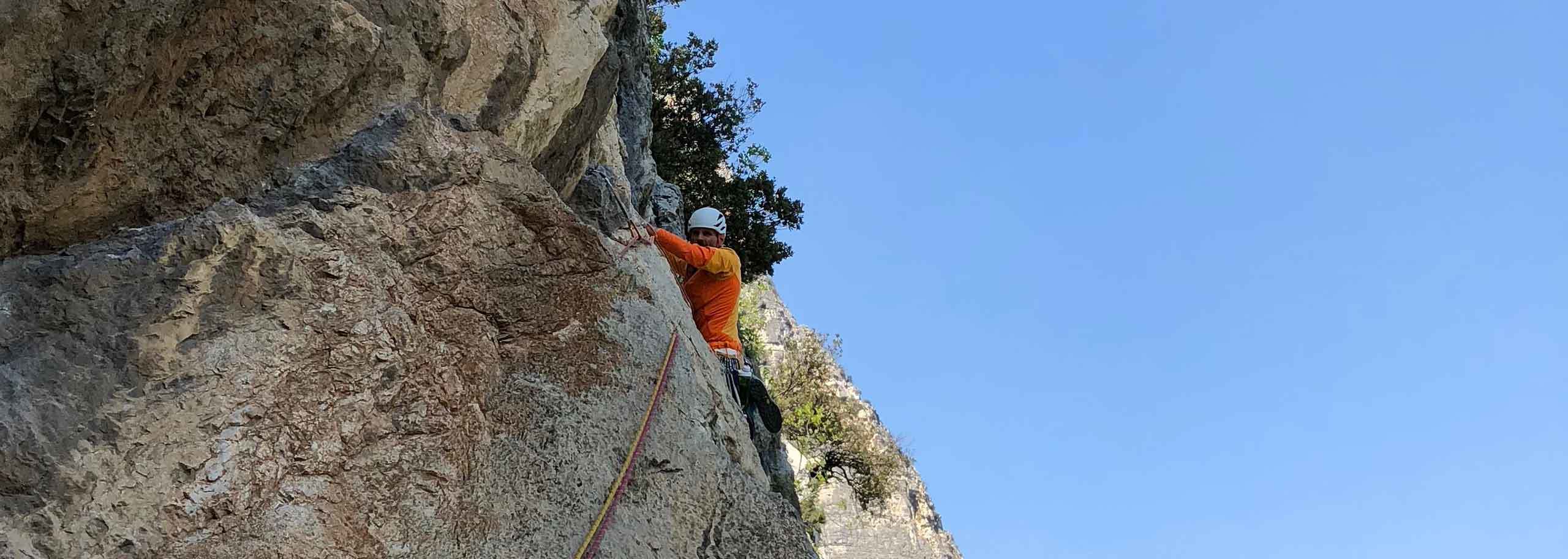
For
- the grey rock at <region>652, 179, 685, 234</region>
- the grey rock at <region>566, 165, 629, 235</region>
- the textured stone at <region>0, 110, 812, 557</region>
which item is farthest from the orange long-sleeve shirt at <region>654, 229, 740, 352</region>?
the grey rock at <region>652, 179, 685, 234</region>

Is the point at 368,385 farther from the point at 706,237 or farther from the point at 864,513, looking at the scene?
the point at 864,513

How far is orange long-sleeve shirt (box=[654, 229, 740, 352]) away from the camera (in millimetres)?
9664

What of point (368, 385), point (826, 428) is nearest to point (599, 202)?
point (368, 385)

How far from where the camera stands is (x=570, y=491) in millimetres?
6312

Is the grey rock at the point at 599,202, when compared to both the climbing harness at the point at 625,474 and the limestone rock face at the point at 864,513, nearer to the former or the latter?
the climbing harness at the point at 625,474

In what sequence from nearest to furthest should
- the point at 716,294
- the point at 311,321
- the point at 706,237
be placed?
the point at 311,321 < the point at 716,294 < the point at 706,237

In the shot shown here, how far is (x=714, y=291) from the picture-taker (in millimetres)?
9922

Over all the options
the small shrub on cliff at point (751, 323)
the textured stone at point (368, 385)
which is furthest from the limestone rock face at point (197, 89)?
the small shrub on cliff at point (751, 323)

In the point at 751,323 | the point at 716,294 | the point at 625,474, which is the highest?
the point at 751,323

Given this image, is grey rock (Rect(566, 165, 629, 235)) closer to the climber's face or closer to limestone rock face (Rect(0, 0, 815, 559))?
the climber's face

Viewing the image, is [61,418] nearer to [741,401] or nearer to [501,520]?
[501,520]

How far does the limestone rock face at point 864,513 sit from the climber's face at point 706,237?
15180 mm

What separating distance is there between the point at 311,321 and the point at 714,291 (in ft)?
14.2

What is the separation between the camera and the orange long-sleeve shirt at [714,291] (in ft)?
31.7
